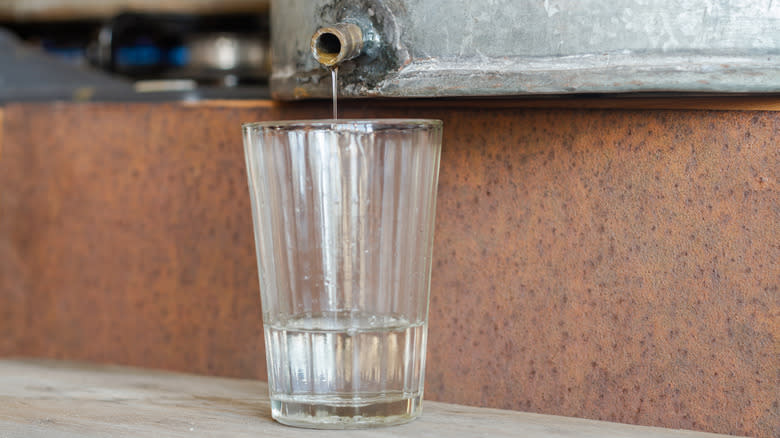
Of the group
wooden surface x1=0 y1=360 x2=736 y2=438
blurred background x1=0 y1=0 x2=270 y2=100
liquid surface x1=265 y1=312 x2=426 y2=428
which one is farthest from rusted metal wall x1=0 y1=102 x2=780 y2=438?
blurred background x1=0 y1=0 x2=270 y2=100

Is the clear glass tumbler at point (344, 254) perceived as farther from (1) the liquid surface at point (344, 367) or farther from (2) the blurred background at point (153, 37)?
(2) the blurred background at point (153, 37)

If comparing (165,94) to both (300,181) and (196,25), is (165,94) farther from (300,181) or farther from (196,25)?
(196,25)

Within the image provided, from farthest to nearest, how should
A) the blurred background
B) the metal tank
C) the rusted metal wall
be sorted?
the blurred background
the rusted metal wall
the metal tank

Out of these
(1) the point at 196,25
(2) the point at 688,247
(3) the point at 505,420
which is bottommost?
(3) the point at 505,420

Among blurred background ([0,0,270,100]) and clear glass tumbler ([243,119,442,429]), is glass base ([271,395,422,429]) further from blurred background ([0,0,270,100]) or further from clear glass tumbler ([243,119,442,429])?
blurred background ([0,0,270,100])

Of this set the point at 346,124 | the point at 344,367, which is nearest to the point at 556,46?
the point at 346,124

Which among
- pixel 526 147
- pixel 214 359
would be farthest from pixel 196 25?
pixel 526 147

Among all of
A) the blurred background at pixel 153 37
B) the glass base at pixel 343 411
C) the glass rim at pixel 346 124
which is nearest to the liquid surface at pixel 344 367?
the glass base at pixel 343 411

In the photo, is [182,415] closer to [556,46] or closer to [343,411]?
[343,411]
